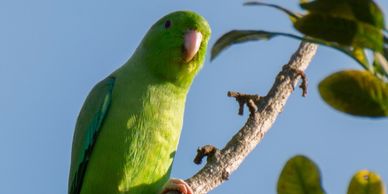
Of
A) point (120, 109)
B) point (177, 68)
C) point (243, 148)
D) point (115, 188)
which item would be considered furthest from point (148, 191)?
point (243, 148)

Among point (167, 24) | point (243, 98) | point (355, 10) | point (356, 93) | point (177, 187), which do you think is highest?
point (167, 24)

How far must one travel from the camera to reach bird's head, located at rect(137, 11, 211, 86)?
4.08 m

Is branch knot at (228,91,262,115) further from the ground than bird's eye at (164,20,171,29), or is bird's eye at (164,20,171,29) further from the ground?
bird's eye at (164,20,171,29)

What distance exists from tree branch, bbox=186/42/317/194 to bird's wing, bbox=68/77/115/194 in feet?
4.15

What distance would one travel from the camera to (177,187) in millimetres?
3180

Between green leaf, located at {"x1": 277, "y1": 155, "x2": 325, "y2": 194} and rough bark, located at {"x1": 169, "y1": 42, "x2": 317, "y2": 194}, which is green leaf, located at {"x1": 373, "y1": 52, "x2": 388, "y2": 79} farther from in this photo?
rough bark, located at {"x1": 169, "y1": 42, "x2": 317, "y2": 194}

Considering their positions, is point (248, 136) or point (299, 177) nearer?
point (299, 177)

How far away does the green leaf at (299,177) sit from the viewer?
1.08m

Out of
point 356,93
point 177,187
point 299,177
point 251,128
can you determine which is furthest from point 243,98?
point 356,93

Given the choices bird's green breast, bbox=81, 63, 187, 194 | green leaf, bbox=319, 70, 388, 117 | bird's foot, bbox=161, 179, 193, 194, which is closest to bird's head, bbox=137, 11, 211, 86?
bird's green breast, bbox=81, 63, 187, 194

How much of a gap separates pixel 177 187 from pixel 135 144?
0.57m

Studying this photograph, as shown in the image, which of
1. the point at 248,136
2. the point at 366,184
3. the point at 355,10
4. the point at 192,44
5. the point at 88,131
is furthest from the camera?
the point at 192,44

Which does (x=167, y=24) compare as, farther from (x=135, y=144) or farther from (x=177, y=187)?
(x=177, y=187)

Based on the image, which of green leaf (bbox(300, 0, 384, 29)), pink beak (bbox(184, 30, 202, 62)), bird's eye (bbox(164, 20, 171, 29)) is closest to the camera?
green leaf (bbox(300, 0, 384, 29))
